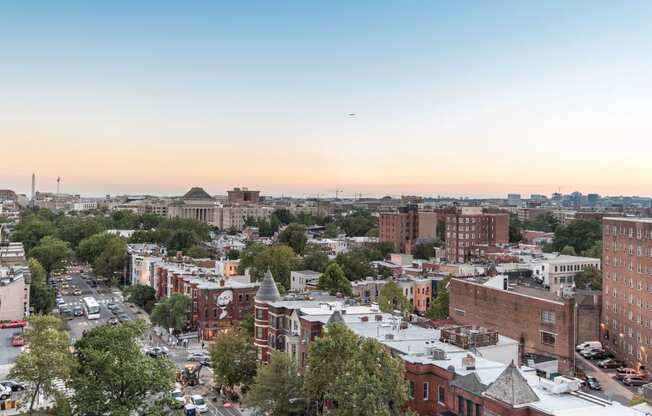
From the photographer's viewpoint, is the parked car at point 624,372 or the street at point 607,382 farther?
the parked car at point 624,372

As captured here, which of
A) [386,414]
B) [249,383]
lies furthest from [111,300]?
[386,414]

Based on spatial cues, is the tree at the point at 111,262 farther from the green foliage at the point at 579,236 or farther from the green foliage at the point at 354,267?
the green foliage at the point at 579,236

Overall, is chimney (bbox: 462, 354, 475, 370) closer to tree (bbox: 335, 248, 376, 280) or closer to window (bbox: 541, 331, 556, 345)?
window (bbox: 541, 331, 556, 345)

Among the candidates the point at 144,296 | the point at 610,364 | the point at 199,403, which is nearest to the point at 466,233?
the point at 610,364

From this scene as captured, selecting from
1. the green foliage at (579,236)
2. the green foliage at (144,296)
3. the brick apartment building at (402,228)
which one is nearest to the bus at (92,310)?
the green foliage at (144,296)

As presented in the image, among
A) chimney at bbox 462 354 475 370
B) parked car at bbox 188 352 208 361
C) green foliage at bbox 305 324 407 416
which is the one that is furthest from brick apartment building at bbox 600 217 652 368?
parked car at bbox 188 352 208 361

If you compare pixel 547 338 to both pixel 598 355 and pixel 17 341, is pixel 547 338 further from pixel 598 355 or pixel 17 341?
pixel 17 341
